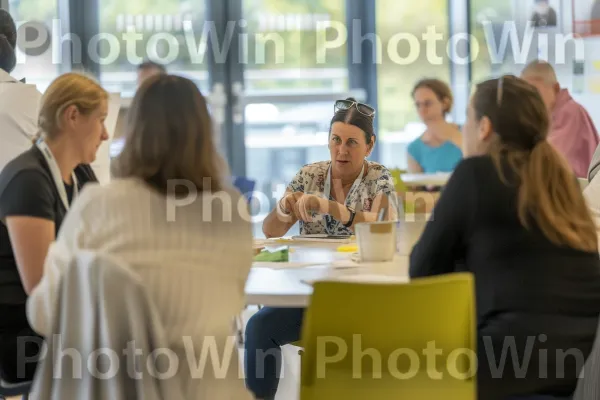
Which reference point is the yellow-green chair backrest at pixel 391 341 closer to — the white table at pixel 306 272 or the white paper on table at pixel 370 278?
the white table at pixel 306 272

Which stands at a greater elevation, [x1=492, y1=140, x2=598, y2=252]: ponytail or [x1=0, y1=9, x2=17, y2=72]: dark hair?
[x1=0, y1=9, x2=17, y2=72]: dark hair

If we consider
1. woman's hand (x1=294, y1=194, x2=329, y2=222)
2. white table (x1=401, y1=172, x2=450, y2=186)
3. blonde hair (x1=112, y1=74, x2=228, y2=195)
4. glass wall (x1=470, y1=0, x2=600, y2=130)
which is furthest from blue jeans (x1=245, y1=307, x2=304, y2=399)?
glass wall (x1=470, y1=0, x2=600, y2=130)

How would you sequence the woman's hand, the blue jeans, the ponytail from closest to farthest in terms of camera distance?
the ponytail, the blue jeans, the woman's hand

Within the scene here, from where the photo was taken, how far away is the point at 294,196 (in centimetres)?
341

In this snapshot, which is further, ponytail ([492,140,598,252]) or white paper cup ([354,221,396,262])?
white paper cup ([354,221,396,262])

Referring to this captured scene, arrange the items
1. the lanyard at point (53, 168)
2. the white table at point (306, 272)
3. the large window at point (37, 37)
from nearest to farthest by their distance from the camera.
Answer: the white table at point (306, 272), the lanyard at point (53, 168), the large window at point (37, 37)

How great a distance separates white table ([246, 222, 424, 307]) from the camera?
2160 mm

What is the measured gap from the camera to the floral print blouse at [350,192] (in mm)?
3570

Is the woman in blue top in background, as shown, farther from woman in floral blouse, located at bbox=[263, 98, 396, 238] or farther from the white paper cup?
the white paper cup

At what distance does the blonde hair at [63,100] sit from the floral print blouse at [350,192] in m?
1.25

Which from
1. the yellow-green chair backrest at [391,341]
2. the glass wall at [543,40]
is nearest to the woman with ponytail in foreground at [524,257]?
the yellow-green chair backrest at [391,341]

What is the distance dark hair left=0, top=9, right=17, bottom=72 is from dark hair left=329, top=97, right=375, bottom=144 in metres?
1.35

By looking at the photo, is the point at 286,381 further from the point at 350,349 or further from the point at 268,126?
the point at 268,126

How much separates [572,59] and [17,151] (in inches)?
218
